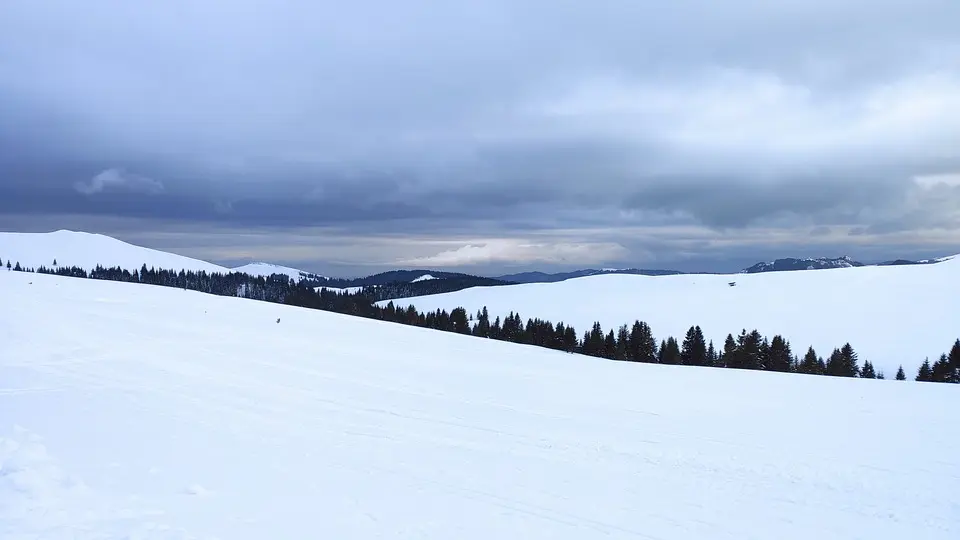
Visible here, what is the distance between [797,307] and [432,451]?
4902 inches

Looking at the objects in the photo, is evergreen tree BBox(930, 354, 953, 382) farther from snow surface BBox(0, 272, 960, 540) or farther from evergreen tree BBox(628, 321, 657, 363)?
snow surface BBox(0, 272, 960, 540)

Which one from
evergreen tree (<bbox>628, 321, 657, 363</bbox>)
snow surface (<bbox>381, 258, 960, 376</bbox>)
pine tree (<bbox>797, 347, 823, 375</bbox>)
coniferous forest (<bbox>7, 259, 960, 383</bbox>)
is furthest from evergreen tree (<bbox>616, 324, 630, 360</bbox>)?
snow surface (<bbox>381, 258, 960, 376</bbox>)

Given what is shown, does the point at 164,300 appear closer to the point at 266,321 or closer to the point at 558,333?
the point at 266,321

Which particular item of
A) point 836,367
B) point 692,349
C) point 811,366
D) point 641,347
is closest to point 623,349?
point 641,347

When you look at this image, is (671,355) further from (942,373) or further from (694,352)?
(942,373)

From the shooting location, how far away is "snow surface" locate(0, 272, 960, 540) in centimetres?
859

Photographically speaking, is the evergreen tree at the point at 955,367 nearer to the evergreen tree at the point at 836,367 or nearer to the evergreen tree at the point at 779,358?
the evergreen tree at the point at 836,367

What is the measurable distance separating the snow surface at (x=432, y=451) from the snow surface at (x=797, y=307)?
80578mm

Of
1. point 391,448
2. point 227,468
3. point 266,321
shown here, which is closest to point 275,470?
point 227,468

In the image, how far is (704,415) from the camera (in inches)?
690

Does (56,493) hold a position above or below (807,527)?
above

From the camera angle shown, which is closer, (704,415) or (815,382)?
(704,415)

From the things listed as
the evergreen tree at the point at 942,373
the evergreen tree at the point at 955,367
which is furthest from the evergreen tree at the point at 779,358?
the evergreen tree at the point at 955,367

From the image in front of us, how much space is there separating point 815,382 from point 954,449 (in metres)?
11.6
